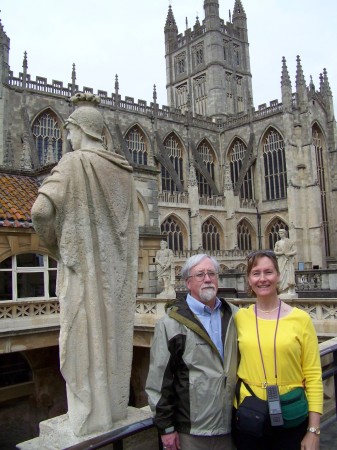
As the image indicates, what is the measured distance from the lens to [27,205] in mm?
12188

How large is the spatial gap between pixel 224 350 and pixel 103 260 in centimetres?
95

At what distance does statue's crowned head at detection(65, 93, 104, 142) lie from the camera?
Result: 3102mm

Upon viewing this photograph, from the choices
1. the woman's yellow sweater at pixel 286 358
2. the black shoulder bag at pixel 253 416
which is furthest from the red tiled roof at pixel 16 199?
the black shoulder bag at pixel 253 416

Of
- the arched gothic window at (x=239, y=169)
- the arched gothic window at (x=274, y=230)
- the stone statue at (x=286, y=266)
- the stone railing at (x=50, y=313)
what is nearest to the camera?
the stone railing at (x=50, y=313)

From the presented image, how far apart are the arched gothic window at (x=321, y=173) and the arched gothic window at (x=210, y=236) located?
10097 mm

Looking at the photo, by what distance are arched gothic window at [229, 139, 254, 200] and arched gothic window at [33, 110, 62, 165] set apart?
1755cm

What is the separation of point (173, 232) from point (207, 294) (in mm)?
32569

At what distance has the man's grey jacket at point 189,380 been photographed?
8.11 ft

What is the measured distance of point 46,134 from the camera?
3297cm

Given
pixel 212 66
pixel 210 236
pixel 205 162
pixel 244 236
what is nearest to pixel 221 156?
pixel 205 162

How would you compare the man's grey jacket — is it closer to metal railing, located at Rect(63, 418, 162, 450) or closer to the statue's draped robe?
metal railing, located at Rect(63, 418, 162, 450)

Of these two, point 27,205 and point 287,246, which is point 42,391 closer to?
point 27,205

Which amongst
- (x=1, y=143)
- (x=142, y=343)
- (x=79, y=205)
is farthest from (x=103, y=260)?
(x=1, y=143)

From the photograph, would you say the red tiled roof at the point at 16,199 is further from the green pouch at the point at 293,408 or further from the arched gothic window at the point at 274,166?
the arched gothic window at the point at 274,166
